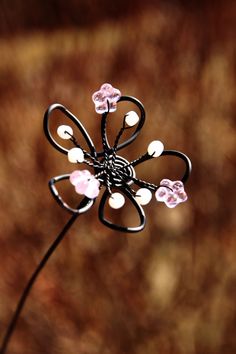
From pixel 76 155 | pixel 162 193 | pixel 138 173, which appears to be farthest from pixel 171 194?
pixel 138 173

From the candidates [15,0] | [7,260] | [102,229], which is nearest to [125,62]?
[15,0]

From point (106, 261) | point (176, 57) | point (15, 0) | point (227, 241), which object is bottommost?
point (106, 261)

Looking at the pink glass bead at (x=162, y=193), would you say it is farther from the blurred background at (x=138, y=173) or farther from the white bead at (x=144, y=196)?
the blurred background at (x=138, y=173)

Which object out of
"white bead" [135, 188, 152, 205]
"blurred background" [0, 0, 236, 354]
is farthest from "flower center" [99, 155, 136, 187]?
"blurred background" [0, 0, 236, 354]

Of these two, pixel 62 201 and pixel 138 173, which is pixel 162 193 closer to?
pixel 62 201

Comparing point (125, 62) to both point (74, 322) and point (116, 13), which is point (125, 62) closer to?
point (116, 13)

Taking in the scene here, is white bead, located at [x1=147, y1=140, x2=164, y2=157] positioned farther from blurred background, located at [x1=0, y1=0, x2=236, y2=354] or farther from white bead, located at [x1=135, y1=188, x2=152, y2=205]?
blurred background, located at [x1=0, y1=0, x2=236, y2=354]
